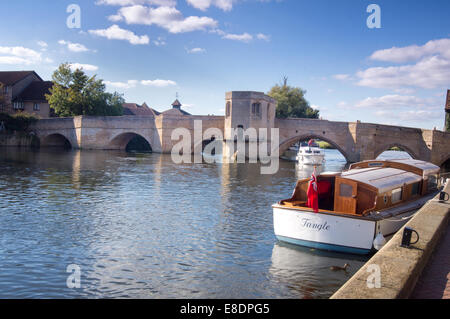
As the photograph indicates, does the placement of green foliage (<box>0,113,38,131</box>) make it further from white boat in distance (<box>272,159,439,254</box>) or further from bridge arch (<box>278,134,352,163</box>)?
white boat in distance (<box>272,159,439,254</box>)

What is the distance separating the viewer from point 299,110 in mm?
60219

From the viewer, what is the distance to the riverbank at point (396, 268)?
16.5 ft

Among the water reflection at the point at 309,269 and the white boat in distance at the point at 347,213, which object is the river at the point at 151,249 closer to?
the water reflection at the point at 309,269

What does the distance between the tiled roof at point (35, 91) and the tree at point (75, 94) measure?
17.5 ft

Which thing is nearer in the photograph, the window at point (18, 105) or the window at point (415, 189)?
the window at point (415, 189)

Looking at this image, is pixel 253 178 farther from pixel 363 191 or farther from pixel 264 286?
pixel 264 286

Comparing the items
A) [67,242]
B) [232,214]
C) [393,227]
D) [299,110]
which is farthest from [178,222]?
[299,110]

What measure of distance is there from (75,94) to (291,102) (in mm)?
30963

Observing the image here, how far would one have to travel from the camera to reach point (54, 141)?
54719 mm

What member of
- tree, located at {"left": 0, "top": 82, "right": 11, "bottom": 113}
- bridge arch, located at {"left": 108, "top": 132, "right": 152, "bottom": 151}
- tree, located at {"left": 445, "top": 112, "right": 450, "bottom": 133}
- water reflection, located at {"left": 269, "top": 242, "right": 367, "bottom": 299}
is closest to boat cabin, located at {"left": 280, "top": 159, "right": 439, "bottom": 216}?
water reflection, located at {"left": 269, "top": 242, "right": 367, "bottom": 299}

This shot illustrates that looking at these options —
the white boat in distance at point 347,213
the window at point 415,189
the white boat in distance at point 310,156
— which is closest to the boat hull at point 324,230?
the white boat in distance at point 347,213

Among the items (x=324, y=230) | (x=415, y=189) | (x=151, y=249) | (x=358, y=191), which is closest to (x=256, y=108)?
(x=415, y=189)

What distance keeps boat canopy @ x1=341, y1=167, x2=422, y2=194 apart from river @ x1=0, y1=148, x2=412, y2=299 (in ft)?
7.40

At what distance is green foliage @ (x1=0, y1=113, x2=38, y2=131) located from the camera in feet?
164
